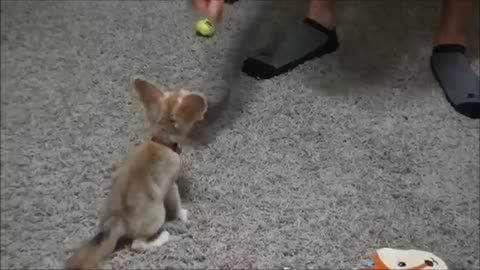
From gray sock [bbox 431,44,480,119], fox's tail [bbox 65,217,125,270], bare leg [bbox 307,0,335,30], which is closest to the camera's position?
fox's tail [bbox 65,217,125,270]

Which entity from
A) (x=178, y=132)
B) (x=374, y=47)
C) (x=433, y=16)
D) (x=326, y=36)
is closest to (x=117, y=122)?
(x=178, y=132)

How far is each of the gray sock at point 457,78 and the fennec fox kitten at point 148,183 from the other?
25.8 inches

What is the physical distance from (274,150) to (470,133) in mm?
424

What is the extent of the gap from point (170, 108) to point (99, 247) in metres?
0.24

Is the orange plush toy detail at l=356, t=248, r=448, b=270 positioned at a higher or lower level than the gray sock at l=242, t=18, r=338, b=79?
lower

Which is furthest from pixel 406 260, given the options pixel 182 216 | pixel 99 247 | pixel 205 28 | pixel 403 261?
pixel 205 28

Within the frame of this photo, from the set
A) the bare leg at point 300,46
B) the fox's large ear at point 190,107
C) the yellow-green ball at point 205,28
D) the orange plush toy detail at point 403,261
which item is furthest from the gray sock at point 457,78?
the fox's large ear at point 190,107

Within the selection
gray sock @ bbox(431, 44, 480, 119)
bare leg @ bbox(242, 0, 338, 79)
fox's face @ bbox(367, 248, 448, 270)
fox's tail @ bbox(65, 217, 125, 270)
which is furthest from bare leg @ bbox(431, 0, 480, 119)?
fox's tail @ bbox(65, 217, 125, 270)

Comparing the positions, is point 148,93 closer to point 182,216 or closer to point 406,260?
point 182,216

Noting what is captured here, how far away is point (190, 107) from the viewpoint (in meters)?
1.01

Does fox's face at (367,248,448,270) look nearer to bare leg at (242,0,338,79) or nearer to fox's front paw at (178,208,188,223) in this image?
fox's front paw at (178,208,188,223)

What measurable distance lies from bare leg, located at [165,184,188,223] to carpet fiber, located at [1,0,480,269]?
0.02m

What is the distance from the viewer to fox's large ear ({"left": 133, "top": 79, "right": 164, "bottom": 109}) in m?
1.01

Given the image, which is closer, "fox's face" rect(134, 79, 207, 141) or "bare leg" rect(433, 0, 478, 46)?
"fox's face" rect(134, 79, 207, 141)
